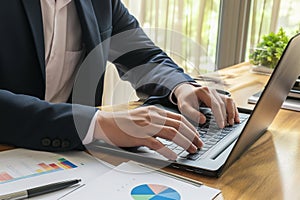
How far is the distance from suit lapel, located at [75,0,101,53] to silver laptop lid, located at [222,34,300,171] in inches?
21.6

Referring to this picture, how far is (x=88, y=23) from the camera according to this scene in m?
1.18

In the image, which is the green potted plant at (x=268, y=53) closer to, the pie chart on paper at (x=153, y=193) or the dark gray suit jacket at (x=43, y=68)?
the dark gray suit jacket at (x=43, y=68)

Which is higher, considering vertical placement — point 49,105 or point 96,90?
point 49,105

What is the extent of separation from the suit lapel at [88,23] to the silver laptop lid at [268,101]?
1.80ft

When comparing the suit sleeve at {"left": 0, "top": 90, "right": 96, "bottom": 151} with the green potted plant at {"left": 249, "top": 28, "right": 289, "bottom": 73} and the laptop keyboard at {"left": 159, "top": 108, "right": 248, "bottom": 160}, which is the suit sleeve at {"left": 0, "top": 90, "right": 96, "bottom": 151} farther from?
the green potted plant at {"left": 249, "top": 28, "right": 289, "bottom": 73}

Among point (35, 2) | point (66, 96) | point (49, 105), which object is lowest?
point (66, 96)

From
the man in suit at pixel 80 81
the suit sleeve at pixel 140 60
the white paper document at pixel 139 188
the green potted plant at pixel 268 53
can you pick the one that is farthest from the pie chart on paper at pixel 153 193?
the green potted plant at pixel 268 53

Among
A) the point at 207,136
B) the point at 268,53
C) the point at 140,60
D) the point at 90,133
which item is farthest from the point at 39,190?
the point at 268,53

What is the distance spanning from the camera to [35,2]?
3.43 ft

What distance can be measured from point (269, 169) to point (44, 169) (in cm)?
41

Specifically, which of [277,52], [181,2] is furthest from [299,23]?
[277,52]

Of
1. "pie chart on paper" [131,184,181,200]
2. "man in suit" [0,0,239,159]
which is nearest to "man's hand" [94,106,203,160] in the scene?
"man in suit" [0,0,239,159]

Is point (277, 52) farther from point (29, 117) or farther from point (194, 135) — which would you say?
point (29, 117)

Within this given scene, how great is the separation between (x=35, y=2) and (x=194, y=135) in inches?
21.7
